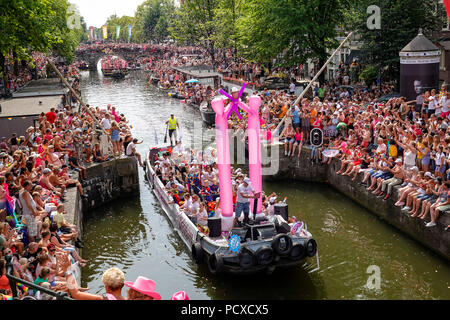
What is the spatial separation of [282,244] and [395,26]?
60.5 feet

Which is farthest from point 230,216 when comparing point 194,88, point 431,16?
point 194,88

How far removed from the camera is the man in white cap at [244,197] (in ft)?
42.6

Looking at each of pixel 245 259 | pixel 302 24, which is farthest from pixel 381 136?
pixel 302 24

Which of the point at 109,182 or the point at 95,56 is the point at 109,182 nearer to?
the point at 109,182

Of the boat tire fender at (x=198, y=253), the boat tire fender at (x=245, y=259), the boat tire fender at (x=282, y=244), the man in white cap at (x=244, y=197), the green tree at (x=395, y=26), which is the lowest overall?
the boat tire fender at (x=198, y=253)

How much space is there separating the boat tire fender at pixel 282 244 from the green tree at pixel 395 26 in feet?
56.0

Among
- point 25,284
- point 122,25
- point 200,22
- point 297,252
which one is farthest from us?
point 122,25

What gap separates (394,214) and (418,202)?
1582 mm

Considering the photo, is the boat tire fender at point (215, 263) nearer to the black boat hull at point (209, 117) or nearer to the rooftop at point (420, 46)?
the rooftop at point (420, 46)

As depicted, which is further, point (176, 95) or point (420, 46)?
point (176, 95)

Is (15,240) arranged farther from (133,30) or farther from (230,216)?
(133,30)

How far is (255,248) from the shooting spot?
11906 millimetres

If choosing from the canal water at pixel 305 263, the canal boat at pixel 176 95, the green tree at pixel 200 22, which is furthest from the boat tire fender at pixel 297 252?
the green tree at pixel 200 22

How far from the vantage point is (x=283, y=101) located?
24.9 metres
